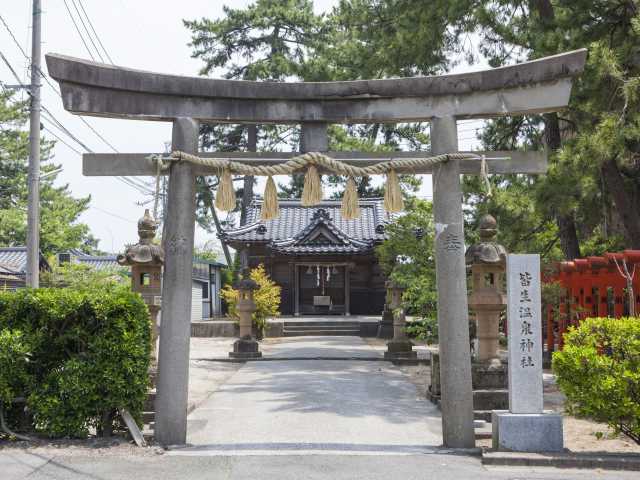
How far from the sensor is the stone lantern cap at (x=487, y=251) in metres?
10.2

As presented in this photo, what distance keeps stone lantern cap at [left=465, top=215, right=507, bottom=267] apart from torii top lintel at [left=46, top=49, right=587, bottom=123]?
306cm

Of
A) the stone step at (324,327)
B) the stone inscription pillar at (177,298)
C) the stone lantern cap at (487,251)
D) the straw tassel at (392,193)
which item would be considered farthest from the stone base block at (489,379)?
the stone step at (324,327)

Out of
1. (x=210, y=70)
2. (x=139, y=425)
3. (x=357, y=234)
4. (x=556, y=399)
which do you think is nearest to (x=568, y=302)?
(x=556, y=399)

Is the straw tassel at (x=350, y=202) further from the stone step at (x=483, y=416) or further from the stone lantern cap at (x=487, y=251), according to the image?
the stone step at (x=483, y=416)

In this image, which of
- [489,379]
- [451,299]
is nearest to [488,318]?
[489,379]

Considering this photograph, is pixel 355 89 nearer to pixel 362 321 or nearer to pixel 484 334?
pixel 484 334

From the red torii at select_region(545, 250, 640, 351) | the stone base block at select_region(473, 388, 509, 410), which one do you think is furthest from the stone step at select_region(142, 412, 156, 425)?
the red torii at select_region(545, 250, 640, 351)

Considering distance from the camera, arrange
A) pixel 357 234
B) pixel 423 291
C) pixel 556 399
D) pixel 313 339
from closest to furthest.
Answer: pixel 556 399, pixel 423 291, pixel 313 339, pixel 357 234

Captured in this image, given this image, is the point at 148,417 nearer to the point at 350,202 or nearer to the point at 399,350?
the point at 350,202

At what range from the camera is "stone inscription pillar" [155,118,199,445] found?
724cm

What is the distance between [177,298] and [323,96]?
2680mm

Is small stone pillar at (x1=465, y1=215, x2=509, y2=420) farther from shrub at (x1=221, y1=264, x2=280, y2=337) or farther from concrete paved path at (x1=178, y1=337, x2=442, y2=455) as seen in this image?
shrub at (x1=221, y1=264, x2=280, y2=337)

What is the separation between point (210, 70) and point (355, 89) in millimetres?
28389

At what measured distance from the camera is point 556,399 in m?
10.9
